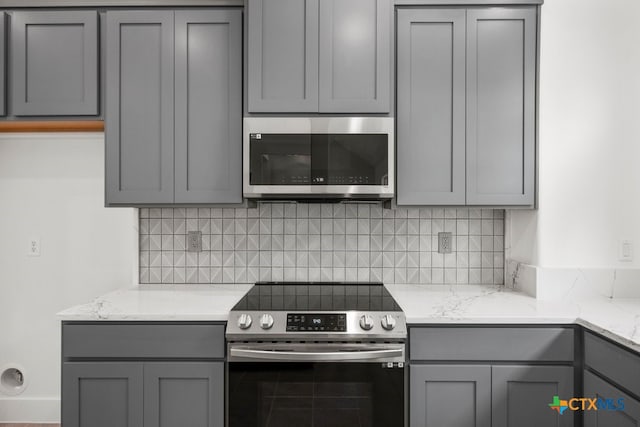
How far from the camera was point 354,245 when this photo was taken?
244cm

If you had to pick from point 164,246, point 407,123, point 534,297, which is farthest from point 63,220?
point 534,297

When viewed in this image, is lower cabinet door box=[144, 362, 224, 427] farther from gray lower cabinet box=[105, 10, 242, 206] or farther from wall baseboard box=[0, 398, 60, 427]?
wall baseboard box=[0, 398, 60, 427]


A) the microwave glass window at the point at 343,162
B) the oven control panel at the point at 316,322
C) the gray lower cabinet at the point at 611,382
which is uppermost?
the microwave glass window at the point at 343,162

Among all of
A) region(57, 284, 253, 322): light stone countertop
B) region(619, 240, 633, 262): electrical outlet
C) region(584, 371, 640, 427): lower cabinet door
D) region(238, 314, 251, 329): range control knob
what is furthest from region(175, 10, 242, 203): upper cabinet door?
region(619, 240, 633, 262): electrical outlet

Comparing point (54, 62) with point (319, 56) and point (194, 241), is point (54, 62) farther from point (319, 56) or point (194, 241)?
point (319, 56)

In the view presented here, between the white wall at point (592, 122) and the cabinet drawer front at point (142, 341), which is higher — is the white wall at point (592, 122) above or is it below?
above

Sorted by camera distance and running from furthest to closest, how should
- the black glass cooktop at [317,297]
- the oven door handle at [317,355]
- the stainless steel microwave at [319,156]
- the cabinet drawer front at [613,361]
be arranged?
the stainless steel microwave at [319,156]
the black glass cooktop at [317,297]
the oven door handle at [317,355]
the cabinet drawer front at [613,361]

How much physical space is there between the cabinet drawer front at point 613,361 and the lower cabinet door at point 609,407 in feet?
0.13

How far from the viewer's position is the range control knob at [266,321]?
173 cm

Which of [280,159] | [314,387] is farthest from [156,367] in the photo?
[280,159]

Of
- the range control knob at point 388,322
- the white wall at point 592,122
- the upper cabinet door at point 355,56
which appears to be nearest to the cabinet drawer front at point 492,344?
the range control knob at point 388,322

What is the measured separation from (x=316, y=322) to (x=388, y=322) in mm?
306

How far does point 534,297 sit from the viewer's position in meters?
2.07

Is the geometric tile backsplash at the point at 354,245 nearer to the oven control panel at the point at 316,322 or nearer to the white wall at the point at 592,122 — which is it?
the white wall at the point at 592,122
